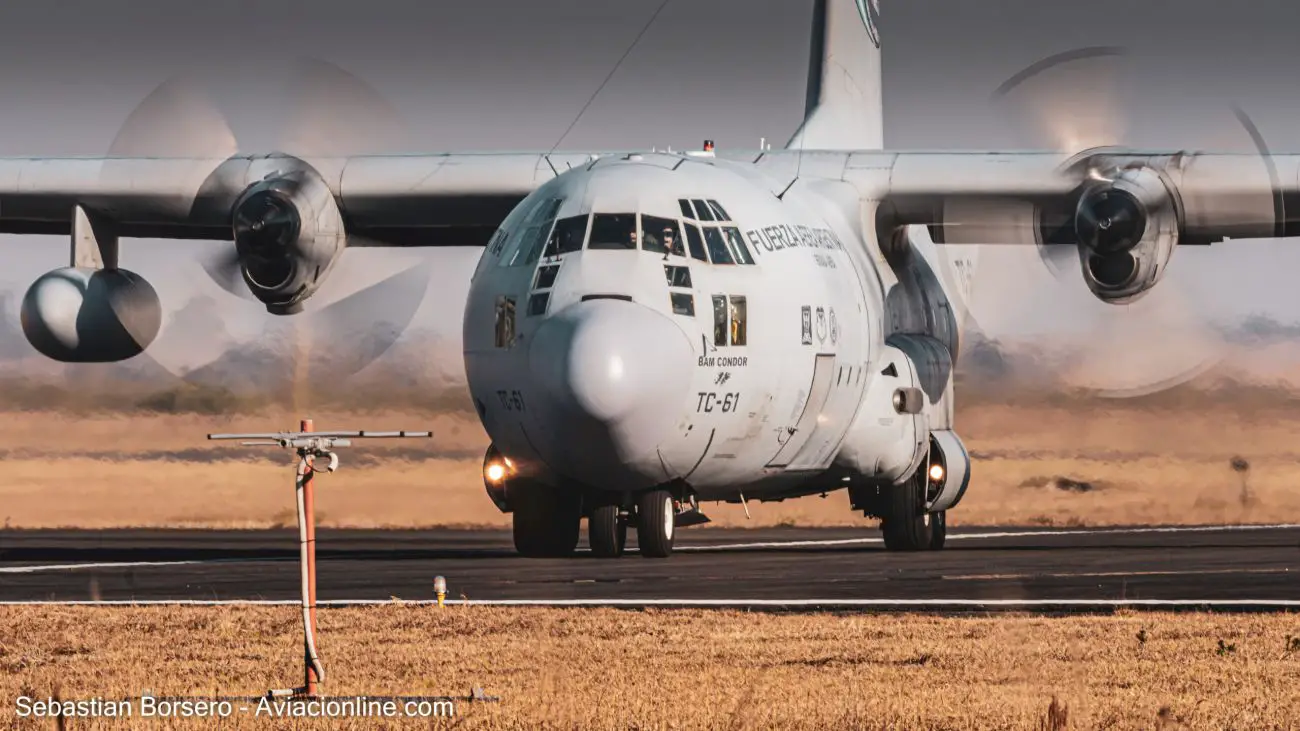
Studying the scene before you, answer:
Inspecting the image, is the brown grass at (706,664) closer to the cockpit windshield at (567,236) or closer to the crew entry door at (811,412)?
the cockpit windshield at (567,236)

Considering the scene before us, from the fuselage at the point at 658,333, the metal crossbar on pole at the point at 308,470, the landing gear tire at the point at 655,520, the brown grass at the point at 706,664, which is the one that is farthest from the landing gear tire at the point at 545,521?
the metal crossbar on pole at the point at 308,470

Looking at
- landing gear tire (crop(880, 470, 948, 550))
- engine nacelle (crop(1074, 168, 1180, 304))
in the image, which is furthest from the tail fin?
engine nacelle (crop(1074, 168, 1180, 304))

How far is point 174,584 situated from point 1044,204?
1171 centimetres

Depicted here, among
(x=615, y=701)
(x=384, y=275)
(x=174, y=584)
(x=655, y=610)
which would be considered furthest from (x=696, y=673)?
(x=384, y=275)

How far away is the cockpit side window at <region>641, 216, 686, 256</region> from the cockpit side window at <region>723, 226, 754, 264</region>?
0.66m

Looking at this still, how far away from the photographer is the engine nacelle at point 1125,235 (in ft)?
74.9

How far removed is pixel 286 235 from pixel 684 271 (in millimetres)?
7108

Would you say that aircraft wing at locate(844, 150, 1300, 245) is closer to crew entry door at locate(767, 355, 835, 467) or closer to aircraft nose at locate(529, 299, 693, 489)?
crew entry door at locate(767, 355, 835, 467)

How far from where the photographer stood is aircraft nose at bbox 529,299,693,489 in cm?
1808

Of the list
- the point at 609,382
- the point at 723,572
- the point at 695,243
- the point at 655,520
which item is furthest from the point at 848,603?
the point at 695,243

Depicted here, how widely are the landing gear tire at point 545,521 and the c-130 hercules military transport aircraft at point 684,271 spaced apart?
30 mm

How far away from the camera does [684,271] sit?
1956 centimetres

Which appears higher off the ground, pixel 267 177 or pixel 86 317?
pixel 267 177

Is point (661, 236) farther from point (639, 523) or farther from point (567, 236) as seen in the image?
point (639, 523)
